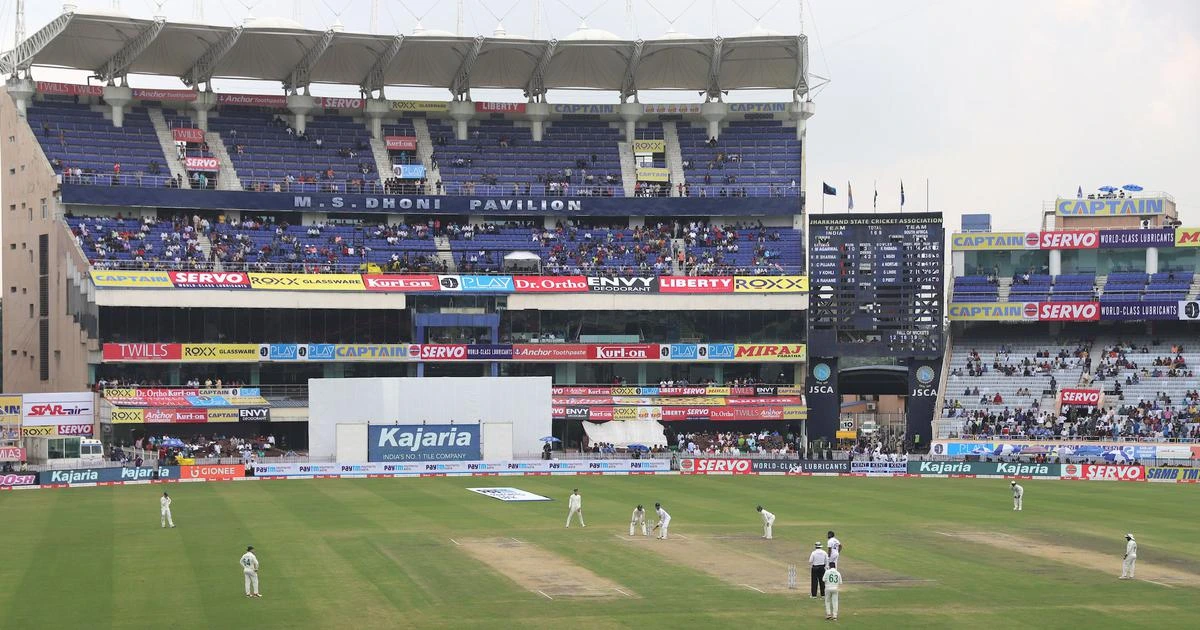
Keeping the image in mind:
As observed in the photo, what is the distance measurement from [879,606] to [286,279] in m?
58.4

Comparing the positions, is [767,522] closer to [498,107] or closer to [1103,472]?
[1103,472]

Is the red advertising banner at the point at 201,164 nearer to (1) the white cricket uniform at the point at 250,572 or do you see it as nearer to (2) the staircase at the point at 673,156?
→ (2) the staircase at the point at 673,156

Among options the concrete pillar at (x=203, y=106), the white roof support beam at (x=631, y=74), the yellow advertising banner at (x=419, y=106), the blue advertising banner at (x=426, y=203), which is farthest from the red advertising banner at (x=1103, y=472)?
the concrete pillar at (x=203, y=106)

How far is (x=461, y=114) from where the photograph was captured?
10069cm

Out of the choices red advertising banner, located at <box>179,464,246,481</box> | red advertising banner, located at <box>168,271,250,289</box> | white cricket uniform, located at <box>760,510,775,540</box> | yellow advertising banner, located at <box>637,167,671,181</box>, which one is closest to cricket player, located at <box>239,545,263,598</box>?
white cricket uniform, located at <box>760,510,775,540</box>

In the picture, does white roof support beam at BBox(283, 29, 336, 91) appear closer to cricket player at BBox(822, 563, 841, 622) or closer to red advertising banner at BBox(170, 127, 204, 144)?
red advertising banner at BBox(170, 127, 204, 144)

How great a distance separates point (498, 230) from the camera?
316 feet

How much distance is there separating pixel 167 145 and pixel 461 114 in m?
19.5

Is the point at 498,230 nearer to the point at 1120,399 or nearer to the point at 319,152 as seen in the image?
the point at 319,152

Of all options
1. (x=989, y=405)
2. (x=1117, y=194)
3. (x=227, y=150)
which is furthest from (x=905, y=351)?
(x=227, y=150)

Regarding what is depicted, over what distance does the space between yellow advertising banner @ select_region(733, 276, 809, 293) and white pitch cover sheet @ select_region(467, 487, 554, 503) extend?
28378mm

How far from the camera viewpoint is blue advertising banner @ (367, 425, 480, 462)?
78.3 meters

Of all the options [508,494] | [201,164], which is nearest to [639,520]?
[508,494]

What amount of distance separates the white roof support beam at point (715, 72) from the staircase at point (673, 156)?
3449 millimetres
